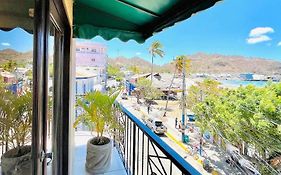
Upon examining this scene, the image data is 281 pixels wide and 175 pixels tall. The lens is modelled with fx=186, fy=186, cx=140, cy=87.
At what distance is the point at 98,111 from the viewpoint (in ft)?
10.2

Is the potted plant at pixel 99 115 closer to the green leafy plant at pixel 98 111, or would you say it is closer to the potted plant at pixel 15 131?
the green leafy plant at pixel 98 111

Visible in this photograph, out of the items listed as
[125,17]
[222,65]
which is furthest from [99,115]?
[222,65]

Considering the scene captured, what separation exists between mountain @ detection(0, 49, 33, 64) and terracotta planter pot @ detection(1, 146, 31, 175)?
330 mm

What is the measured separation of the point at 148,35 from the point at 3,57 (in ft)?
6.99

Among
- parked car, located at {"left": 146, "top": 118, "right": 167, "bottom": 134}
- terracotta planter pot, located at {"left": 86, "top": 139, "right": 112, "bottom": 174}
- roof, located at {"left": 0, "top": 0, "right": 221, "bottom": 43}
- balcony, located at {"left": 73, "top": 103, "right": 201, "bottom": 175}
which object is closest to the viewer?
roof, located at {"left": 0, "top": 0, "right": 221, "bottom": 43}

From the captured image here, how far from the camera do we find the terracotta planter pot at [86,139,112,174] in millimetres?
2684

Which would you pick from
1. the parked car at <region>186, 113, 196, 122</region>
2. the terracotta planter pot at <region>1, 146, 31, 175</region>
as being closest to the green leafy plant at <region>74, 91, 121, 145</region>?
the terracotta planter pot at <region>1, 146, 31, 175</region>

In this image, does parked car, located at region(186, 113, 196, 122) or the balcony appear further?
parked car, located at region(186, 113, 196, 122)

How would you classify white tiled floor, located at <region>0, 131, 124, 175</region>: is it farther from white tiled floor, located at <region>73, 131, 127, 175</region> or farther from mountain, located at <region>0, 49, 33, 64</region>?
mountain, located at <region>0, 49, 33, 64</region>

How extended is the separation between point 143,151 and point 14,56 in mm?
1678

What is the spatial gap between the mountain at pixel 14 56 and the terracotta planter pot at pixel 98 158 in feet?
7.30

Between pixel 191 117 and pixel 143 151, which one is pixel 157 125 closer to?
pixel 191 117

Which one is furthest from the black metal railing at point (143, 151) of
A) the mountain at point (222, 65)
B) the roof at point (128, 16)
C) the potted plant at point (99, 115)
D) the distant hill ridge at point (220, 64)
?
the mountain at point (222, 65)

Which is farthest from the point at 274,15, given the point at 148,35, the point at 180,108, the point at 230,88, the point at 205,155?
the point at 148,35
